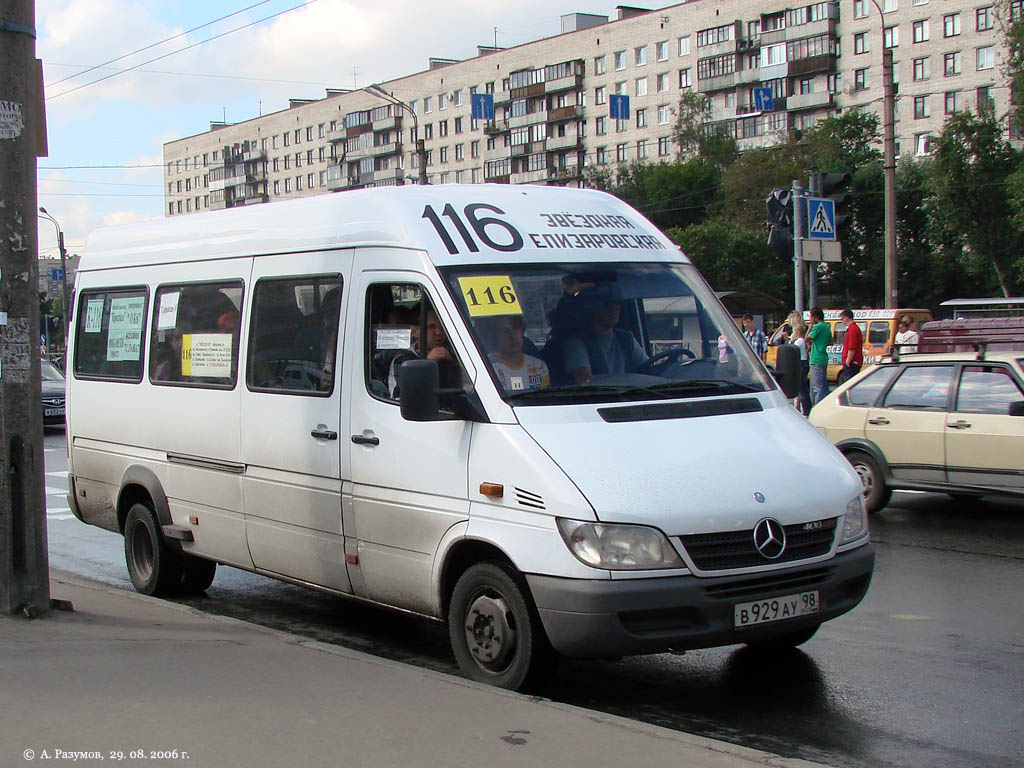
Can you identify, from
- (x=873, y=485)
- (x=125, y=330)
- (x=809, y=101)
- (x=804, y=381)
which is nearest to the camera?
(x=125, y=330)

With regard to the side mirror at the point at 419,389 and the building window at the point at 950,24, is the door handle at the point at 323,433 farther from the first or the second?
the building window at the point at 950,24

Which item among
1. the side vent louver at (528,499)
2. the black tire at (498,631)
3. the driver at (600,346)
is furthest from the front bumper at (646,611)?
the driver at (600,346)

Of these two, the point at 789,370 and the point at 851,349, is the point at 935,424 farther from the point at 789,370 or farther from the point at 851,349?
the point at 851,349

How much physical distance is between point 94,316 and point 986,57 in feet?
243

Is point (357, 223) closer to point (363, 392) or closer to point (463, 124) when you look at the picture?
point (363, 392)

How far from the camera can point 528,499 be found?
5.33m

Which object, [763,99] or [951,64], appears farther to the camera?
[763,99]

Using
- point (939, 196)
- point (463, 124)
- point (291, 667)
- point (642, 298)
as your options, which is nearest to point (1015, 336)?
A: point (642, 298)

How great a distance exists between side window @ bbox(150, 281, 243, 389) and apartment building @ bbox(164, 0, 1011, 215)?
55007mm

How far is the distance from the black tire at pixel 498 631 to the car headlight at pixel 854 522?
141 cm

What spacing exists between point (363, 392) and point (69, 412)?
3.80m

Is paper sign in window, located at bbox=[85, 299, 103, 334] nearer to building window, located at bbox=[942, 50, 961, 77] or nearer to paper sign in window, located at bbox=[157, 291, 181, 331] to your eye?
paper sign in window, located at bbox=[157, 291, 181, 331]

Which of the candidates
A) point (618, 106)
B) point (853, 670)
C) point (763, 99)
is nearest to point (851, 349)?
point (853, 670)

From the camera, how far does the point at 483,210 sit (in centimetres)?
636
